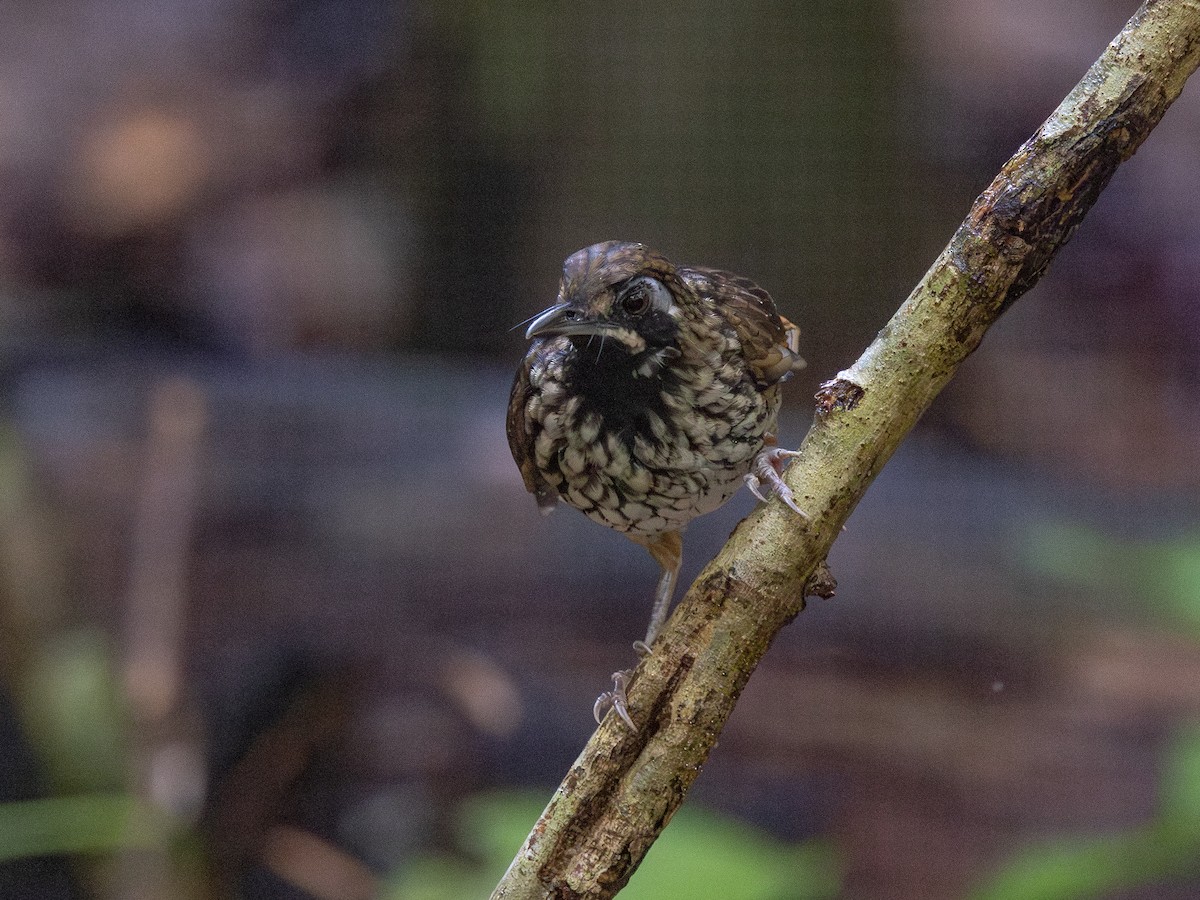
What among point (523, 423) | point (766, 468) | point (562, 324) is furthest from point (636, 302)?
point (523, 423)

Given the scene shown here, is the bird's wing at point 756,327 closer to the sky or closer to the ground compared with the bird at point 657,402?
closer to the sky

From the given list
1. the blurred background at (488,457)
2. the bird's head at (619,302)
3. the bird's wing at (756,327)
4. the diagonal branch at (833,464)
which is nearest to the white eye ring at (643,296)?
the bird's head at (619,302)

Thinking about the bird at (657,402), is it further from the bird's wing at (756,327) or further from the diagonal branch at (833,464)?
the diagonal branch at (833,464)

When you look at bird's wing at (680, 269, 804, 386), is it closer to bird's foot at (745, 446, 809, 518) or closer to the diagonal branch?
bird's foot at (745, 446, 809, 518)

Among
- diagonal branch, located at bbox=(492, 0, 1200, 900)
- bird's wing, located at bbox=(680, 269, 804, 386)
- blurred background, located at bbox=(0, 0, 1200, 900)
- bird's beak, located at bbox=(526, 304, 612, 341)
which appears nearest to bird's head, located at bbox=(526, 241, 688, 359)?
bird's beak, located at bbox=(526, 304, 612, 341)

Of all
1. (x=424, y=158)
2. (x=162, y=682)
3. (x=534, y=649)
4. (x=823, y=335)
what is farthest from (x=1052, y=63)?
(x=162, y=682)

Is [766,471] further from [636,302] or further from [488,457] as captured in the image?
[488,457]

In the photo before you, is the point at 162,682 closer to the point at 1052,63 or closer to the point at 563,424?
the point at 563,424
